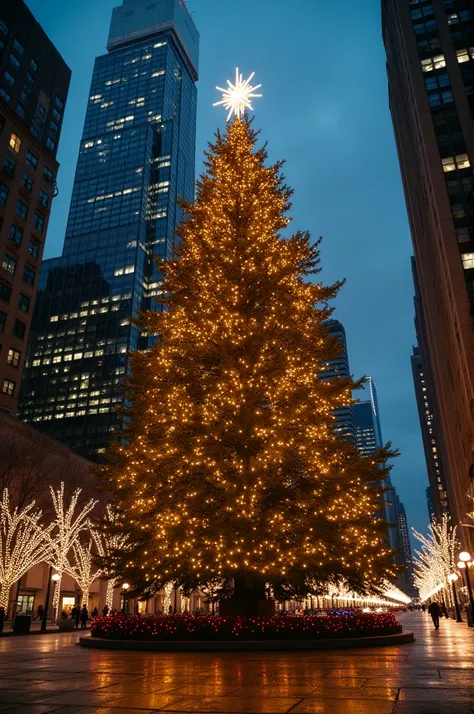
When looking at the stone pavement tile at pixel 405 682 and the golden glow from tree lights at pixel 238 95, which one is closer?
the stone pavement tile at pixel 405 682

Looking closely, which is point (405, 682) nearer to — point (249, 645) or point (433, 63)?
point (249, 645)

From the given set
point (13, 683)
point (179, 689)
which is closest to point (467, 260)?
point (179, 689)

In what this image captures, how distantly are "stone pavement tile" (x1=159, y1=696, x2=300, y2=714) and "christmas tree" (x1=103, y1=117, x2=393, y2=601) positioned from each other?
9272 mm

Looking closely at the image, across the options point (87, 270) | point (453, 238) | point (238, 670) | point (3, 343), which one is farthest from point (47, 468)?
point (87, 270)

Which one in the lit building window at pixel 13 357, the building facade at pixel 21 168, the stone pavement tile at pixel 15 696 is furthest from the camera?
the building facade at pixel 21 168

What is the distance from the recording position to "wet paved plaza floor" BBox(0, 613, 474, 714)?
247 inches

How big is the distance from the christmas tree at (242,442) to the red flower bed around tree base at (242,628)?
121cm

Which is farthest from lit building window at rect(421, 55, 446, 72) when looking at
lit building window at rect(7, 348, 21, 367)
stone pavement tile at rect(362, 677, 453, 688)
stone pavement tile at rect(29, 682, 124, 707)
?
stone pavement tile at rect(29, 682, 124, 707)

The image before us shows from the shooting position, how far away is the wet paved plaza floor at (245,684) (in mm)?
6281

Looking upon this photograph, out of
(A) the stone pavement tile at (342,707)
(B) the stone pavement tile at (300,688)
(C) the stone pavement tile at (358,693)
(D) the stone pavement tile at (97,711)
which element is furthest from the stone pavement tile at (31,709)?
(C) the stone pavement tile at (358,693)

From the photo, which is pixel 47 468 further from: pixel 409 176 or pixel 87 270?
pixel 87 270

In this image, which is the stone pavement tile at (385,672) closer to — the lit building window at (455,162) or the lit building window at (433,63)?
the lit building window at (455,162)

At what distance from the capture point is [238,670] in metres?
10.4

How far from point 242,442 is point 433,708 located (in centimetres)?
1296
